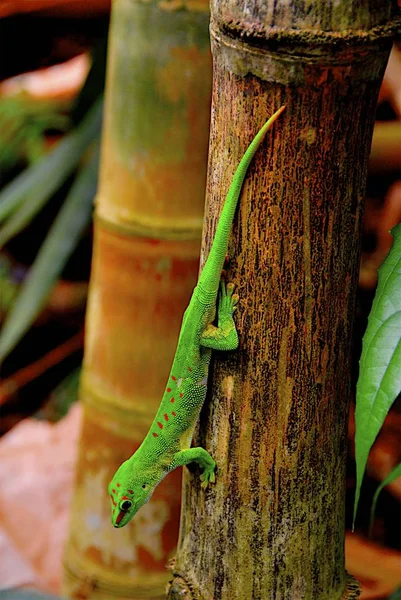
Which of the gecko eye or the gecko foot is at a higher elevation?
the gecko foot

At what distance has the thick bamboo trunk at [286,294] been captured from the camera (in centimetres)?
77

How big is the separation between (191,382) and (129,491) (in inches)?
11.4

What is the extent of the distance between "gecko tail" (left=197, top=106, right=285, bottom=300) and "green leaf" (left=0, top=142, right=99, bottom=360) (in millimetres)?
965

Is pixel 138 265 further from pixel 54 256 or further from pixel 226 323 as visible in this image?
pixel 226 323

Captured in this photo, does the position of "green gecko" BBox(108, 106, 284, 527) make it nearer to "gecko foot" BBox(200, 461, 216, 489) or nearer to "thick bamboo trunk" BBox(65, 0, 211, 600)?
"gecko foot" BBox(200, 461, 216, 489)

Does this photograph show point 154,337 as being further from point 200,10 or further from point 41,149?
point 41,149

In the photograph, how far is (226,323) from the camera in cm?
93

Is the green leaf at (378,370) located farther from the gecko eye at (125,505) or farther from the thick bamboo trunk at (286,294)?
the gecko eye at (125,505)

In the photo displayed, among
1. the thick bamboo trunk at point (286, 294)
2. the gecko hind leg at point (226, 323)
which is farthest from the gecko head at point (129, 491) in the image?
the gecko hind leg at point (226, 323)

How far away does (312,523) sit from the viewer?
939mm

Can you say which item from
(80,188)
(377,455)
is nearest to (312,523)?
(80,188)

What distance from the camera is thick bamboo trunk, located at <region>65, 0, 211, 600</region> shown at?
1400 millimetres

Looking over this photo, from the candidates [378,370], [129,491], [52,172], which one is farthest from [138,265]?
[378,370]

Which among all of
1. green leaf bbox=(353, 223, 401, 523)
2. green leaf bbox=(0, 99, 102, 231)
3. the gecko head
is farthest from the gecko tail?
green leaf bbox=(0, 99, 102, 231)
